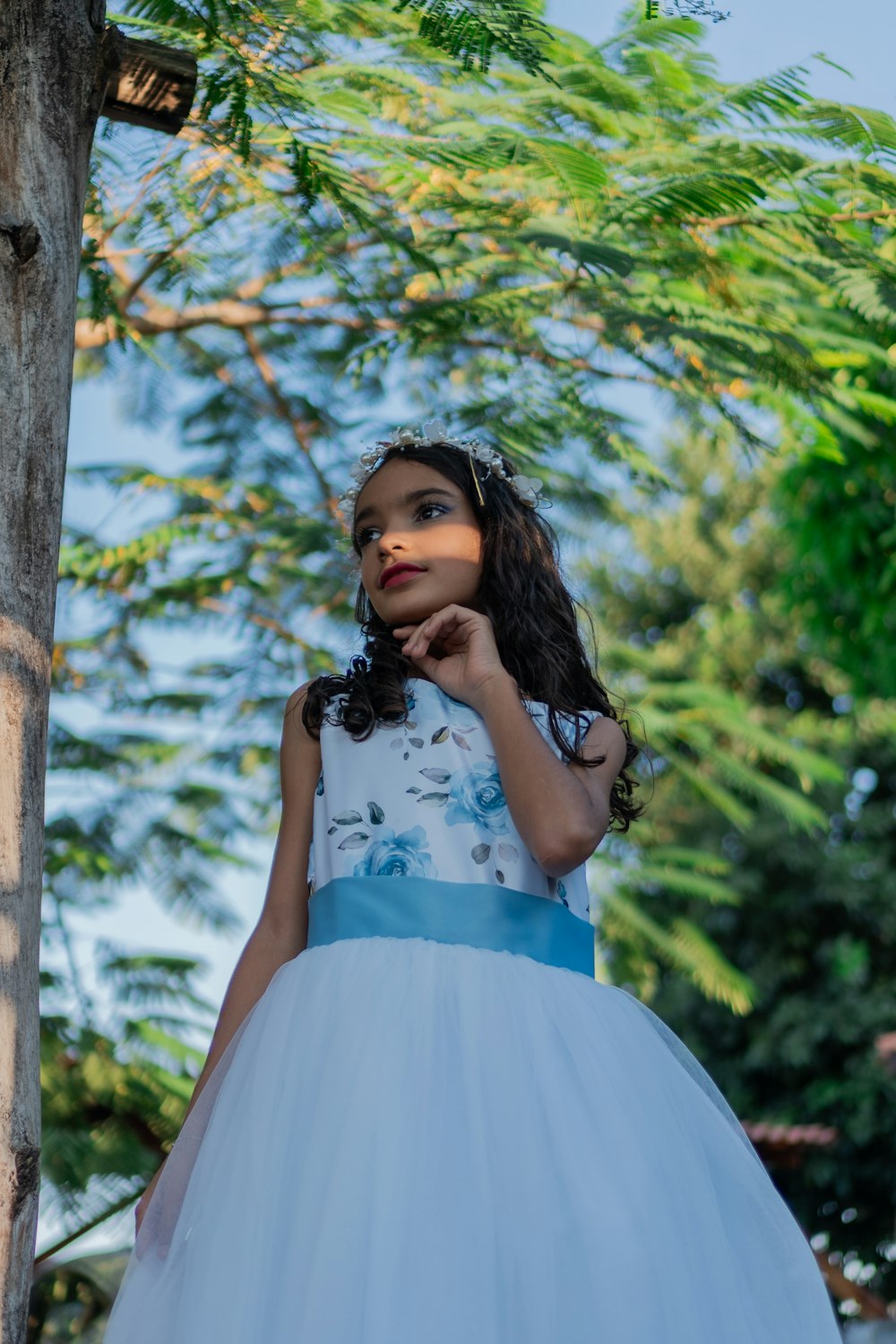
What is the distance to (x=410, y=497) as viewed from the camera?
7.88 feet

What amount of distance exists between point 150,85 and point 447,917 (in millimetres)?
1332

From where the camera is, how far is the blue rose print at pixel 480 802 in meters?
2.07

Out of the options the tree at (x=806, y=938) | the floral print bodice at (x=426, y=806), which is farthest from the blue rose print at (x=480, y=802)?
the tree at (x=806, y=938)

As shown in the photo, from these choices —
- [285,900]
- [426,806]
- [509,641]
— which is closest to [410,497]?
[509,641]

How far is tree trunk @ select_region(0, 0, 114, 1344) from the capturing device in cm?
163

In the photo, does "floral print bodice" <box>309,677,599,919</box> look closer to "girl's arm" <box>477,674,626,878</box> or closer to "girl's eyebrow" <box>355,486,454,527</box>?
"girl's arm" <box>477,674,626,878</box>

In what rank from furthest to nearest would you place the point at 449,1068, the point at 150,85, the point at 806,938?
the point at 806,938 < the point at 150,85 < the point at 449,1068

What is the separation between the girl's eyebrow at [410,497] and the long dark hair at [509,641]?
0.04m

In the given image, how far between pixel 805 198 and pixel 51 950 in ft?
9.10

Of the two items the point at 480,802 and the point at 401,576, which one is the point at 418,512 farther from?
the point at 480,802

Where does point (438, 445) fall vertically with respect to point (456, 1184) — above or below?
above

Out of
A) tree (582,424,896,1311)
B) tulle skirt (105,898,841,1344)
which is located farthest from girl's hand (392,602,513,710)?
tree (582,424,896,1311)

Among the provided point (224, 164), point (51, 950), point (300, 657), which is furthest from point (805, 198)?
point (51, 950)

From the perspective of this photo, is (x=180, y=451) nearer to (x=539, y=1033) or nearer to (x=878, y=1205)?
(x=539, y=1033)
